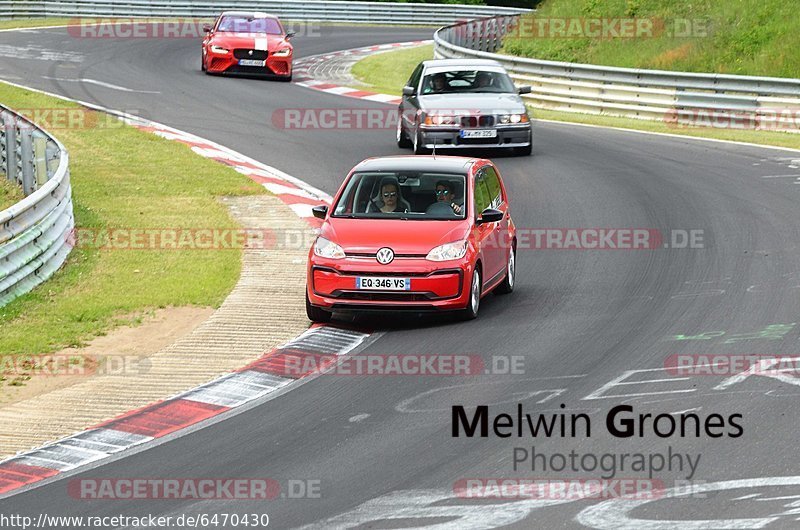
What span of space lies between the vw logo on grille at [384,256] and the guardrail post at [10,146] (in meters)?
7.87

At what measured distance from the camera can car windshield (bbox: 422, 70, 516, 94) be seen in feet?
77.7

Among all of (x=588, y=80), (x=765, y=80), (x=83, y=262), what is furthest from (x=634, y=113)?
(x=83, y=262)

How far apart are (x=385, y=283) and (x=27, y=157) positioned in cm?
757

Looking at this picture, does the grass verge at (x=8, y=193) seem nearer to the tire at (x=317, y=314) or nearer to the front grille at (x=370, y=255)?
the tire at (x=317, y=314)

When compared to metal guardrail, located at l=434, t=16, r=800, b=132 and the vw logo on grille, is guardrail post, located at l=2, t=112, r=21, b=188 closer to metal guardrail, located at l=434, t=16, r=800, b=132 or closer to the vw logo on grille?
the vw logo on grille

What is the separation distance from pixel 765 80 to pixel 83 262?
619 inches

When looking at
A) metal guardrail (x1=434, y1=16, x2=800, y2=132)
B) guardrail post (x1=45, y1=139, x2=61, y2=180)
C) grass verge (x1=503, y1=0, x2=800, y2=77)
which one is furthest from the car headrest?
grass verge (x1=503, y1=0, x2=800, y2=77)

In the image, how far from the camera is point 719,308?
13.2 meters

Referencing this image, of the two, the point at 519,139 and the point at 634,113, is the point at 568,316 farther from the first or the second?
the point at 634,113

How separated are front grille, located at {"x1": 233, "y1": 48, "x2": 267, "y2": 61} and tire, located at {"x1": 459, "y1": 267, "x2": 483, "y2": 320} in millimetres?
20426

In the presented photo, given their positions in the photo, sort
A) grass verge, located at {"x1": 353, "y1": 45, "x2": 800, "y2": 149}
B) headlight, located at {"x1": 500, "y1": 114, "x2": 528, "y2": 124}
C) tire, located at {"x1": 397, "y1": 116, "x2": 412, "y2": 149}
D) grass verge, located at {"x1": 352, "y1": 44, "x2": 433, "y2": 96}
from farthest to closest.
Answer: grass verge, located at {"x1": 352, "y1": 44, "x2": 433, "y2": 96} < grass verge, located at {"x1": 353, "y1": 45, "x2": 800, "y2": 149} < tire, located at {"x1": 397, "y1": 116, "x2": 412, "y2": 149} < headlight, located at {"x1": 500, "y1": 114, "x2": 528, "y2": 124}
